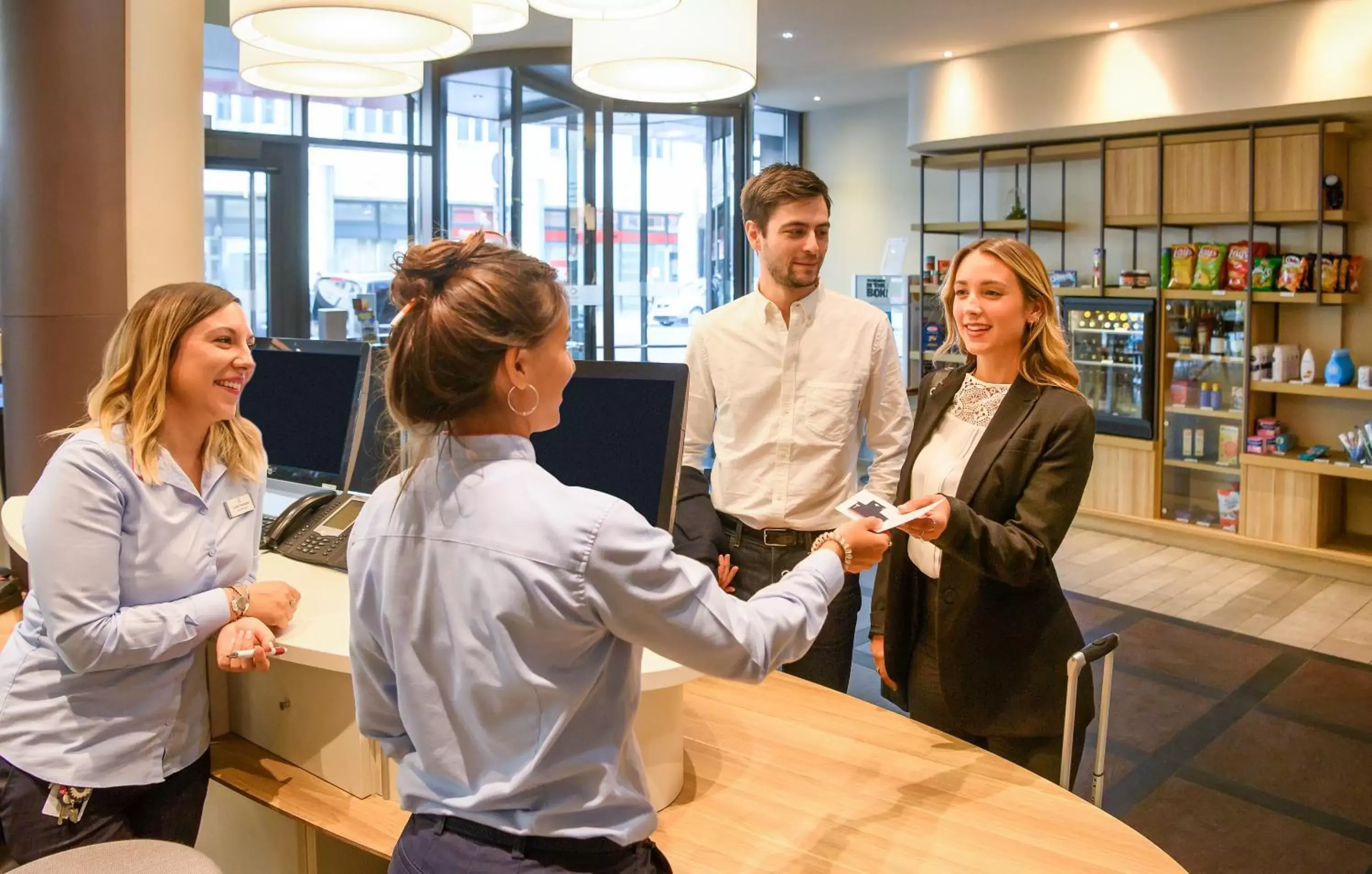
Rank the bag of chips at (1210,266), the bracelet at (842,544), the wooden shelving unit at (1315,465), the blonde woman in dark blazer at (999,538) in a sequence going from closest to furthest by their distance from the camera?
the bracelet at (842,544), the blonde woman in dark blazer at (999,538), the wooden shelving unit at (1315,465), the bag of chips at (1210,266)

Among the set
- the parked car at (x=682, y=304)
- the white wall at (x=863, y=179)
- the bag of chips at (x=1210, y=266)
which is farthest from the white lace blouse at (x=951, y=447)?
the white wall at (x=863, y=179)

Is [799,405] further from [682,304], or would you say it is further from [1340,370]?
[682,304]

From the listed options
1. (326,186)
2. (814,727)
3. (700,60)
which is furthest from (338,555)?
(326,186)

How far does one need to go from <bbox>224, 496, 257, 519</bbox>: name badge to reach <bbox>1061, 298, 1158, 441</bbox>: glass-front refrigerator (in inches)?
237

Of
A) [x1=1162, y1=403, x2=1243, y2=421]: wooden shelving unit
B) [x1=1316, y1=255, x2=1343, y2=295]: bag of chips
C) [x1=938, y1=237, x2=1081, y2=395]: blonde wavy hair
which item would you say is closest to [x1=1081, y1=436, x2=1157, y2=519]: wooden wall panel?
[x1=1162, y1=403, x2=1243, y2=421]: wooden shelving unit

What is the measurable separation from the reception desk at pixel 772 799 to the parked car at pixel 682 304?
6750mm

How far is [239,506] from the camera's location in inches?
73.3

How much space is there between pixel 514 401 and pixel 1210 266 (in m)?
6.49

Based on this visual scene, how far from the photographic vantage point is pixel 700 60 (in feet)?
7.12

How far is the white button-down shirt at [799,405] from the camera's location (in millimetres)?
2557

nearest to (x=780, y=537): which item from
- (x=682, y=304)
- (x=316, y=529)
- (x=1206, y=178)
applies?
(x=316, y=529)

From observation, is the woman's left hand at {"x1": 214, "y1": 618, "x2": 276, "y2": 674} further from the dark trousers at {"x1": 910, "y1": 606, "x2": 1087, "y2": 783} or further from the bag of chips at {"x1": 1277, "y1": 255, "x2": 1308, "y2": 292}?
the bag of chips at {"x1": 1277, "y1": 255, "x2": 1308, "y2": 292}

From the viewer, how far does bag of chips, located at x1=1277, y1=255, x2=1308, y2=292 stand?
20.7 ft

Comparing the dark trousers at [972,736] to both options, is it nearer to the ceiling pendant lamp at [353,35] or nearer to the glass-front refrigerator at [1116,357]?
the ceiling pendant lamp at [353,35]
